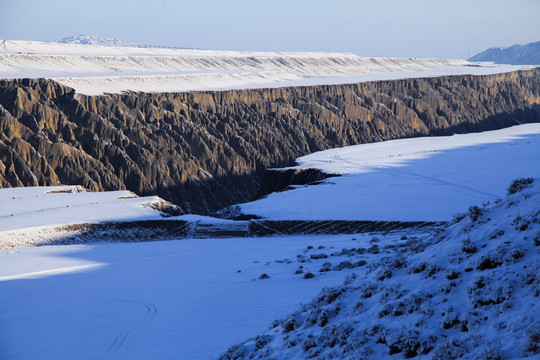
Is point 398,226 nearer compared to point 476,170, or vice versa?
point 398,226

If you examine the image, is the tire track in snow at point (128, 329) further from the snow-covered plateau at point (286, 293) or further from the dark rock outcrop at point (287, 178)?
the dark rock outcrop at point (287, 178)

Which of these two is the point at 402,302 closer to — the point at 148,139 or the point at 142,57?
the point at 148,139

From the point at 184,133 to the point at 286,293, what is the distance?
4481cm

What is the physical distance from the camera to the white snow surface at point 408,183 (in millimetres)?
33438

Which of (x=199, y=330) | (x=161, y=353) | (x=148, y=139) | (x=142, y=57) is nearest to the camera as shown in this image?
(x=161, y=353)

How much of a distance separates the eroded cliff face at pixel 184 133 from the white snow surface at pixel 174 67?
4272 millimetres

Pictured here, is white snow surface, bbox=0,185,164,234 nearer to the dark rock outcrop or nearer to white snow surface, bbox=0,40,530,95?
the dark rock outcrop

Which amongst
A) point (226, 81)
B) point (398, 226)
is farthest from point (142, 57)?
point (398, 226)

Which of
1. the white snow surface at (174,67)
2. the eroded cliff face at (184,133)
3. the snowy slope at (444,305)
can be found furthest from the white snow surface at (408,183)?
the snowy slope at (444,305)

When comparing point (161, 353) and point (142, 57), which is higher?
point (142, 57)

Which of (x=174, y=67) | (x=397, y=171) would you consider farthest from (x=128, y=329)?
(x=174, y=67)

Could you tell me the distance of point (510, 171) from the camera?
42.9 meters

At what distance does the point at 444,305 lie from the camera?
8.98 meters

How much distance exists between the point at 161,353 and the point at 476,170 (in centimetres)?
3655
